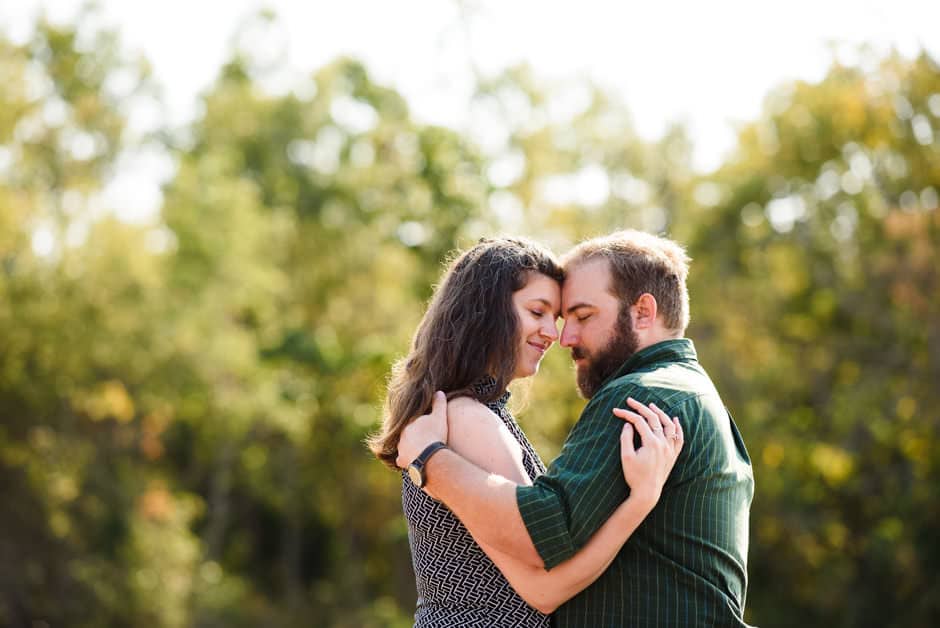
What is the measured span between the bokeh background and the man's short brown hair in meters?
10.8

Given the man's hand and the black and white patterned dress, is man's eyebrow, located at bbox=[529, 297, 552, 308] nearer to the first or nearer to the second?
the black and white patterned dress

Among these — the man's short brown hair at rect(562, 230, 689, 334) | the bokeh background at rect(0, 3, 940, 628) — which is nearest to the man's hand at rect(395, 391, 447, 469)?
the man's short brown hair at rect(562, 230, 689, 334)

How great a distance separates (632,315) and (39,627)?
1957cm

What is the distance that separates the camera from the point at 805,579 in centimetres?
1942

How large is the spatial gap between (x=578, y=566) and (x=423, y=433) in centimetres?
56

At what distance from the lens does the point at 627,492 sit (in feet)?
9.75

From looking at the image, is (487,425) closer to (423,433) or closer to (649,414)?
(423,433)

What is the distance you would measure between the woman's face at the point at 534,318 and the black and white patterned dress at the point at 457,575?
0.14 m

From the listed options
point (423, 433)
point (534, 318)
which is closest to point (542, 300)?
point (534, 318)

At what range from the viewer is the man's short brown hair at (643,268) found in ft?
11.1

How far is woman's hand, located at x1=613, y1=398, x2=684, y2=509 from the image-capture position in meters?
2.93

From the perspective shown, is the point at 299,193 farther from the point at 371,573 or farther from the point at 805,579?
the point at 805,579

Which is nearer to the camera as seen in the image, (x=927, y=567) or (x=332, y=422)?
(x=927, y=567)

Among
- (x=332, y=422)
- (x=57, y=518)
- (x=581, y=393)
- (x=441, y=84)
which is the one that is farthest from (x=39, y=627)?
(x=581, y=393)
